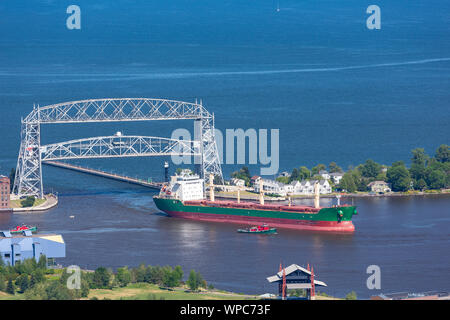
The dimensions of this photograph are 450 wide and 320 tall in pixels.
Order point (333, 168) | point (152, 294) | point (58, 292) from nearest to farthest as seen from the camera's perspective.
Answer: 1. point (58, 292)
2. point (152, 294)
3. point (333, 168)

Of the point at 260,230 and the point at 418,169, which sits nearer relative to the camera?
the point at 260,230

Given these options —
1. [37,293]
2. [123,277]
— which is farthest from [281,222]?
[37,293]

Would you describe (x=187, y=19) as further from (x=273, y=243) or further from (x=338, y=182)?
(x=273, y=243)

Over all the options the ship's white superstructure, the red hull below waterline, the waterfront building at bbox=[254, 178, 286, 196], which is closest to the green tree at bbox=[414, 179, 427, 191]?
the waterfront building at bbox=[254, 178, 286, 196]

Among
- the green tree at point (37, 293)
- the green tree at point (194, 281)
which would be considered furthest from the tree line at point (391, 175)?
the green tree at point (37, 293)

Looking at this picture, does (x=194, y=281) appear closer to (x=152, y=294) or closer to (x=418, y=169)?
(x=152, y=294)

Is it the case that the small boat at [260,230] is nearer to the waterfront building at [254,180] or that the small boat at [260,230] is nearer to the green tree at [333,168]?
the waterfront building at [254,180]

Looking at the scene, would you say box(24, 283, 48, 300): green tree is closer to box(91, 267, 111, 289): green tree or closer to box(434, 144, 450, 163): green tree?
box(91, 267, 111, 289): green tree
